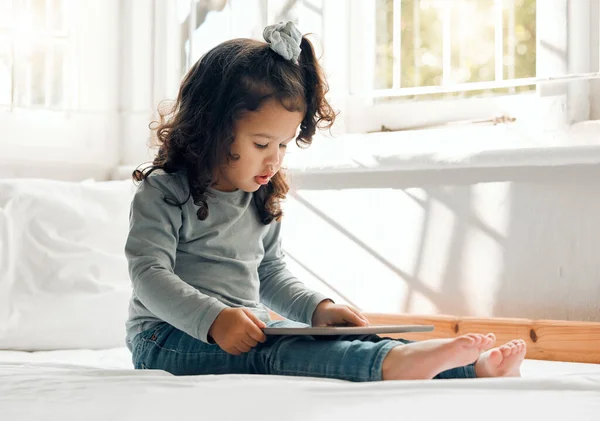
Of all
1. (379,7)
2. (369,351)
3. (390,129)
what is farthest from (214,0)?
(369,351)

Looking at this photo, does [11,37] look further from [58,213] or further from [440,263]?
[440,263]

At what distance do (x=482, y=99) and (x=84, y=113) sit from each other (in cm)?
103

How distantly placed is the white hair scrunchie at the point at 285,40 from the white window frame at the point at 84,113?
92 cm

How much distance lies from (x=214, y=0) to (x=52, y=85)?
19.0 inches

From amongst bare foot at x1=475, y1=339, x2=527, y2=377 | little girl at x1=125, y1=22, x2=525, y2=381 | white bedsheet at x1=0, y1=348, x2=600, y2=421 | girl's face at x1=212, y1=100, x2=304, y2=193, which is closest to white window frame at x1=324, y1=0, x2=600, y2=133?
little girl at x1=125, y1=22, x2=525, y2=381

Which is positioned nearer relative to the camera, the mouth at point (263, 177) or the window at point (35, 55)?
the mouth at point (263, 177)

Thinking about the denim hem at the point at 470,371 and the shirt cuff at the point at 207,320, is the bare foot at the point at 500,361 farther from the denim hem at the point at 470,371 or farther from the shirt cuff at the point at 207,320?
the shirt cuff at the point at 207,320

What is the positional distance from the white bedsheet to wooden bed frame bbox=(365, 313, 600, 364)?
57 cm

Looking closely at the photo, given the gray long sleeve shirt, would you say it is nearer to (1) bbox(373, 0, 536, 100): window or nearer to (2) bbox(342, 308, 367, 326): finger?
(2) bbox(342, 308, 367, 326): finger

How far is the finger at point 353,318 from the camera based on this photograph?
1.33m

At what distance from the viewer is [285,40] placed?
55.1 inches

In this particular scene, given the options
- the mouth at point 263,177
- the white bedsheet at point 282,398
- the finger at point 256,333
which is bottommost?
the white bedsheet at point 282,398

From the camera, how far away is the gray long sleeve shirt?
4.05 ft

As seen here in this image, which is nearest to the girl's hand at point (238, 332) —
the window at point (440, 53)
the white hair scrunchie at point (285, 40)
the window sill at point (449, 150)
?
the white hair scrunchie at point (285, 40)
